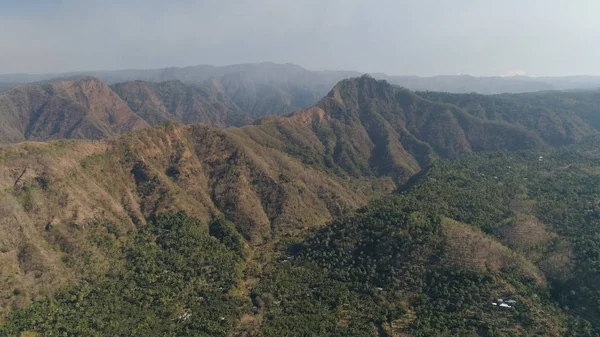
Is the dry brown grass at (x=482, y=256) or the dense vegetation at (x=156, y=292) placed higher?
the dry brown grass at (x=482, y=256)

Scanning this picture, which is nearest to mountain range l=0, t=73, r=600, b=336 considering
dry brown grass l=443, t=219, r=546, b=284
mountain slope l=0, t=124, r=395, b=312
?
dry brown grass l=443, t=219, r=546, b=284

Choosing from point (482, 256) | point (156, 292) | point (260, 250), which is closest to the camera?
point (156, 292)

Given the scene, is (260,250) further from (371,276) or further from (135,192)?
(135,192)

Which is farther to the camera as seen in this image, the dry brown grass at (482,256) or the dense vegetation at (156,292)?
the dry brown grass at (482,256)

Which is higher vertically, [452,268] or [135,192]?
[135,192]

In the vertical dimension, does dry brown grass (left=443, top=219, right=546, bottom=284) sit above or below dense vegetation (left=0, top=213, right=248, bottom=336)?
above

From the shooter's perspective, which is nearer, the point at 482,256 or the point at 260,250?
the point at 482,256

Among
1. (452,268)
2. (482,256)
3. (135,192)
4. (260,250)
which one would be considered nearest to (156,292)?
(260,250)

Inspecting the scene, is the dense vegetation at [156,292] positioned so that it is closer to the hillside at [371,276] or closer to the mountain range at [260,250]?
the hillside at [371,276]

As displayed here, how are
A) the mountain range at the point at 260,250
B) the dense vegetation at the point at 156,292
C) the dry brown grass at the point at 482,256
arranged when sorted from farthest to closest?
the dry brown grass at the point at 482,256 → the mountain range at the point at 260,250 → the dense vegetation at the point at 156,292

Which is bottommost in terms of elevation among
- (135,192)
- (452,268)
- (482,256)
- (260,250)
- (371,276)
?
(260,250)

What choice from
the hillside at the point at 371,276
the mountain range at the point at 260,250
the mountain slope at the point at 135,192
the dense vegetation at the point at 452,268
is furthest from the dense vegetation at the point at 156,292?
the dense vegetation at the point at 452,268

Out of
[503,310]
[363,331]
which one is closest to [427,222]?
[503,310]

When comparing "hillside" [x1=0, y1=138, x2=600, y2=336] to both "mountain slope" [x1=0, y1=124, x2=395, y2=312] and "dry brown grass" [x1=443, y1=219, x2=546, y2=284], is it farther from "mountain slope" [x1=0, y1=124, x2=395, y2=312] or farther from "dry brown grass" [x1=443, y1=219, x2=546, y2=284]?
"mountain slope" [x1=0, y1=124, x2=395, y2=312]
